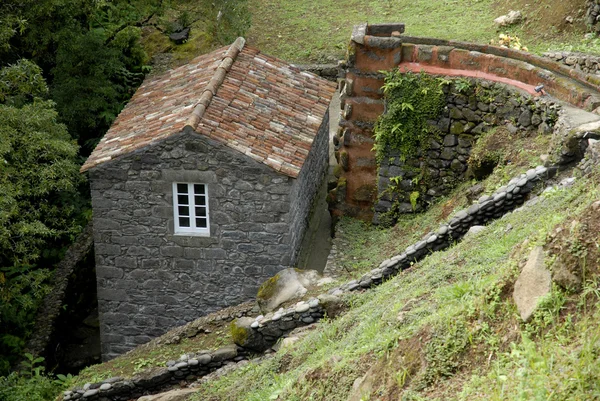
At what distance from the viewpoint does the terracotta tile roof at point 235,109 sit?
43.5 feet

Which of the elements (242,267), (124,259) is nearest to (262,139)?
(242,267)

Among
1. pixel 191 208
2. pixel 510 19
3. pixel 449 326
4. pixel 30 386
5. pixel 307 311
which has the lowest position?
pixel 30 386

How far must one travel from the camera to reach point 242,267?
13.8 m

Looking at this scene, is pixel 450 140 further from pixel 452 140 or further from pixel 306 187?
pixel 306 187

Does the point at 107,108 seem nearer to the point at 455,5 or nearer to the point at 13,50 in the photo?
the point at 13,50

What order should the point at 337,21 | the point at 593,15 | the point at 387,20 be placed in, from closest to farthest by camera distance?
the point at 593,15 → the point at 387,20 → the point at 337,21

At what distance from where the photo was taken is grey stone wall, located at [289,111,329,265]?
46.3 feet

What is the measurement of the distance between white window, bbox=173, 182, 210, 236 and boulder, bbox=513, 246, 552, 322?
310 inches

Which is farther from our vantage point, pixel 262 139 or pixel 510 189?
pixel 262 139

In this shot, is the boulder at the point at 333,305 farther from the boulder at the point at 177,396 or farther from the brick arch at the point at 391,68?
the brick arch at the point at 391,68

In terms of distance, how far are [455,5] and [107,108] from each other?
1222cm

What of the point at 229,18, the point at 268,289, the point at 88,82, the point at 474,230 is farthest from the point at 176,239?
the point at 229,18

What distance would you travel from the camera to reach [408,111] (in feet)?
45.5

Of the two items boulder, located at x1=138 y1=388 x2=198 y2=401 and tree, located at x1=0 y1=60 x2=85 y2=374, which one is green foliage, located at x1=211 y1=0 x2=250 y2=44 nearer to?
tree, located at x1=0 y1=60 x2=85 y2=374
